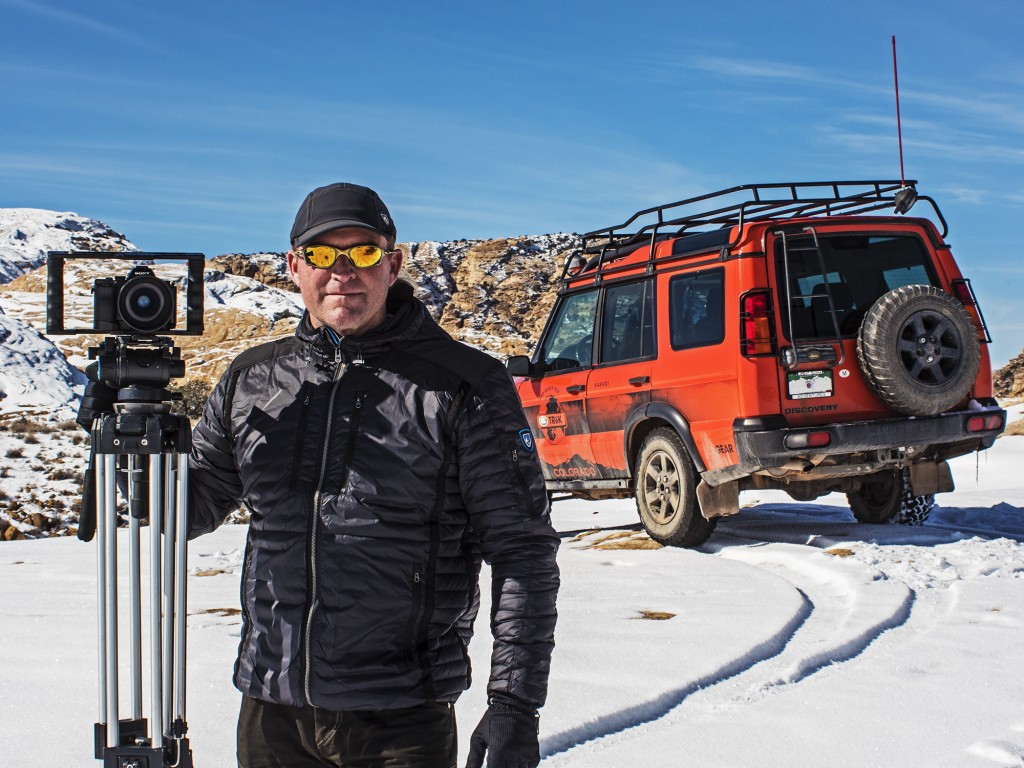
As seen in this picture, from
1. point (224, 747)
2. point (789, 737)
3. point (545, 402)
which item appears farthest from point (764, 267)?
point (224, 747)

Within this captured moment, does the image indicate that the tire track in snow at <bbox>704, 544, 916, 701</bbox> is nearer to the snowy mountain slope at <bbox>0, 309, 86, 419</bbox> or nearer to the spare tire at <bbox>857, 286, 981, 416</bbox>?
the spare tire at <bbox>857, 286, 981, 416</bbox>

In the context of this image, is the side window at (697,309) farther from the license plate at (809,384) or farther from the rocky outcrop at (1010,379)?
the rocky outcrop at (1010,379)

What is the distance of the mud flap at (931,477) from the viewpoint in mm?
8281

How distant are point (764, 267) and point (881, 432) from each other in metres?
1.31

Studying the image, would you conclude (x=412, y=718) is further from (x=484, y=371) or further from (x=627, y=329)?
A: (x=627, y=329)

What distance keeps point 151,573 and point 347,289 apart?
0.76 m

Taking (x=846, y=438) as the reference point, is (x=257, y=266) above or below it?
above

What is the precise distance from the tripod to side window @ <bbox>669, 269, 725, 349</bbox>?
5348mm

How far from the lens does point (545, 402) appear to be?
9344 mm

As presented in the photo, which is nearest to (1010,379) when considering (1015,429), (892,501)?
(1015,429)

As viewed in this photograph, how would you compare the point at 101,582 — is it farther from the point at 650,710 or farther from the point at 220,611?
the point at 220,611

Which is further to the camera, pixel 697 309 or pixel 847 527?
pixel 847 527

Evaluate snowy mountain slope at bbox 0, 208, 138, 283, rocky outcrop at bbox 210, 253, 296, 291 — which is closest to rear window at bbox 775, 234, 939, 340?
rocky outcrop at bbox 210, 253, 296, 291

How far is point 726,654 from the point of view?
16.0 feet
